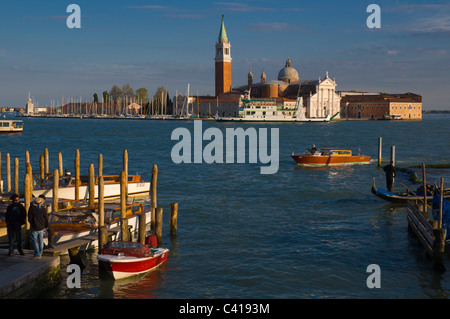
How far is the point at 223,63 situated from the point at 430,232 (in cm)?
14361

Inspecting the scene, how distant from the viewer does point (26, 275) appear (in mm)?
10328

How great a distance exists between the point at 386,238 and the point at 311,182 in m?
13.3

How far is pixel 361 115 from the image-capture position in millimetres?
166625

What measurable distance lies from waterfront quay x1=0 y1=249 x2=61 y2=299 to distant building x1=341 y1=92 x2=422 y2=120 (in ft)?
522

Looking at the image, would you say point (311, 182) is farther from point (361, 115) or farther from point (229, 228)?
point (361, 115)

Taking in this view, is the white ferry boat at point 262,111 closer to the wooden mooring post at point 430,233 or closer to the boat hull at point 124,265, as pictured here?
the wooden mooring post at point 430,233

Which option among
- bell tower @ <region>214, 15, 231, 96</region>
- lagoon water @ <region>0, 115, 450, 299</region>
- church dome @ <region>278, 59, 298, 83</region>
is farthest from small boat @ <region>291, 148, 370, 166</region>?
church dome @ <region>278, 59, 298, 83</region>

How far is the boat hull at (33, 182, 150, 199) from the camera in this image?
20281mm

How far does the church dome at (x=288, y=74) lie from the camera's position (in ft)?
541

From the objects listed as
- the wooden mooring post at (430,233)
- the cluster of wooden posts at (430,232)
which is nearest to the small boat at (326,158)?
the cluster of wooden posts at (430,232)

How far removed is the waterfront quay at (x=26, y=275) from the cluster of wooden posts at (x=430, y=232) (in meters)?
9.14

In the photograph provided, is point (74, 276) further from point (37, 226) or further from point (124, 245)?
point (37, 226)

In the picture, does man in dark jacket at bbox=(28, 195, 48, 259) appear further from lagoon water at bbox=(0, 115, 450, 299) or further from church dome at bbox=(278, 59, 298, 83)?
church dome at bbox=(278, 59, 298, 83)
